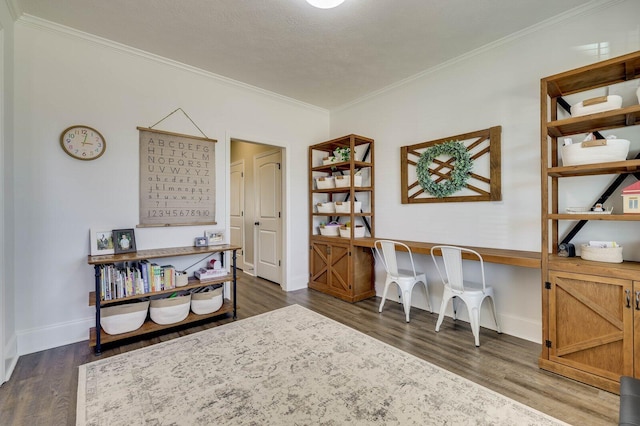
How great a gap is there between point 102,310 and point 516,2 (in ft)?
14.2

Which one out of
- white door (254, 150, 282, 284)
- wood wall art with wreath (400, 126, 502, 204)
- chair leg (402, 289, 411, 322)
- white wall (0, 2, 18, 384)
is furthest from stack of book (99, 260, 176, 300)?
wood wall art with wreath (400, 126, 502, 204)

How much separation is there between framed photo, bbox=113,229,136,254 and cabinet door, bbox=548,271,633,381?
12.1 ft

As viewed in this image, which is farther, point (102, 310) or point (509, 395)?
point (102, 310)

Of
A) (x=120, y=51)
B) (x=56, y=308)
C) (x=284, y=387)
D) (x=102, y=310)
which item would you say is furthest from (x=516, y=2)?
(x=56, y=308)

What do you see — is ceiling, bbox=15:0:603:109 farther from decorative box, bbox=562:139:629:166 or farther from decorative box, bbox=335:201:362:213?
decorative box, bbox=335:201:362:213

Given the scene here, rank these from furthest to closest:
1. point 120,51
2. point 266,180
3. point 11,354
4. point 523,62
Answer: point 266,180 → point 120,51 → point 523,62 → point 11,354

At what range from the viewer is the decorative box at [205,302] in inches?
121

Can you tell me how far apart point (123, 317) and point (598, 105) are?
13.7 feet

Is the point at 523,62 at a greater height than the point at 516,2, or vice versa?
the point at 516,2

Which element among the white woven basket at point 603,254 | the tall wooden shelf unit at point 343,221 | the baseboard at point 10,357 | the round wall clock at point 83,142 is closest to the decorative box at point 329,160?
the tall wooden shelf unit at point 343,221

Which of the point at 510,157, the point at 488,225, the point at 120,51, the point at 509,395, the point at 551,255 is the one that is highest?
the point at 120,51

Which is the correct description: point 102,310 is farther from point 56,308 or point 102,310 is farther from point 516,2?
point 516,2

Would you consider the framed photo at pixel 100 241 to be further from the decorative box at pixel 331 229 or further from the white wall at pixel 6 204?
the decorative box at pixel 331 229

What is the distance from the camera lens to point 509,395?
1935 mm
